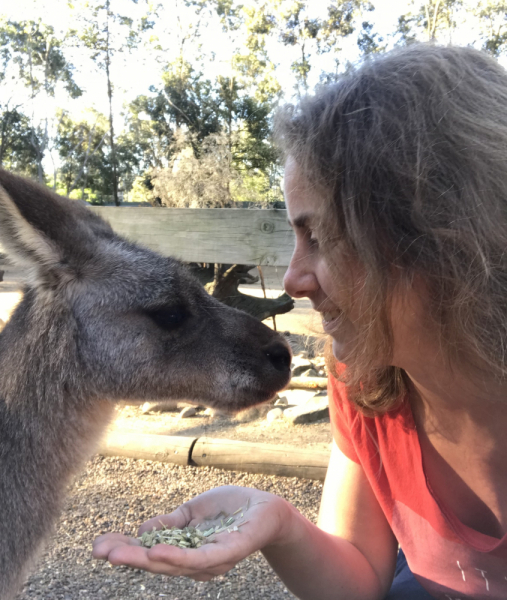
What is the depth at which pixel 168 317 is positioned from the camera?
230 centimetres

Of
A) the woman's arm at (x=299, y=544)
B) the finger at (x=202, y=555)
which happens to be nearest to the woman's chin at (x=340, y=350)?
the woman's arm at (x=299, y=544)

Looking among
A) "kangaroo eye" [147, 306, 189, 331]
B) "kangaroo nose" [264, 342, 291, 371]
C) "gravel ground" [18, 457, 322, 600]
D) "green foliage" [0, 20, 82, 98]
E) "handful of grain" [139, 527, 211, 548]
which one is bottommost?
"gravel ground" [18, 457, 322, 600]

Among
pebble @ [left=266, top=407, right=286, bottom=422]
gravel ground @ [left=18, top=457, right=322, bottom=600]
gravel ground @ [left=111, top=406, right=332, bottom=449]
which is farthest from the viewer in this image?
pebble @ [left=266, top=407, right=286, bottom=422]

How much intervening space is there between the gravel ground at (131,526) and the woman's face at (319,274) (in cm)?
164

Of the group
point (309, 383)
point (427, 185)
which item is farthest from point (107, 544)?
point (309, 383)

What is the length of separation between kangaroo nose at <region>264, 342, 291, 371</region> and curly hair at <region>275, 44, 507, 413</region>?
743 mm

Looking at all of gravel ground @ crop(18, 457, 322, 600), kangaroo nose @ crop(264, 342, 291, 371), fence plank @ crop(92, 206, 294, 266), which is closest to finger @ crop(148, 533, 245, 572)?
kangaroo nose @ crop(264, 342, 291, 371)

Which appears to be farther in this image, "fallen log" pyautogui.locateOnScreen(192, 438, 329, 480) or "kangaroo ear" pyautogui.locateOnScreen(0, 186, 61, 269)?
"fallen log" pyautogui.locateOnScreen(192, 438, 329, 480)

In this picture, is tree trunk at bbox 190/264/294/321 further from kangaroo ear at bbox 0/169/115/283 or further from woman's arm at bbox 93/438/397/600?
woman's arm at bbox 93/438/397/600

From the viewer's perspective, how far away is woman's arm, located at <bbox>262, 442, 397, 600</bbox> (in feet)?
6.12

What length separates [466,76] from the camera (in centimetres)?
153

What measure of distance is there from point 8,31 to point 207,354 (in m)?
35.2

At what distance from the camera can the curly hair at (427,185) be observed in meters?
1.42

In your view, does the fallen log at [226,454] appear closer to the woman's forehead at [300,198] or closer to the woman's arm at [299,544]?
the woman's arm at [299,544]
